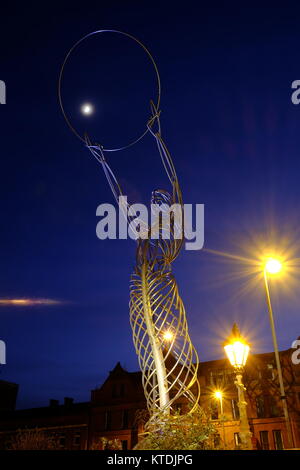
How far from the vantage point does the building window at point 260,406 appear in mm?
38844

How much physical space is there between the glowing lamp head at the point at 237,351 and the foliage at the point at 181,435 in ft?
9.01

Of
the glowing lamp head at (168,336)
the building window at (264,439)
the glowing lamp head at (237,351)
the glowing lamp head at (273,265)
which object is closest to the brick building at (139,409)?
the building window at (264,439)

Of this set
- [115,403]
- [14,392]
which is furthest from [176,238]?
[14,392]

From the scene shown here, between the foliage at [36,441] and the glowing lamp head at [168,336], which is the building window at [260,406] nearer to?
the foliage at [36,441]

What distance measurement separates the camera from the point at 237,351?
10.3m

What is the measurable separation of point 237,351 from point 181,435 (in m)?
3.94

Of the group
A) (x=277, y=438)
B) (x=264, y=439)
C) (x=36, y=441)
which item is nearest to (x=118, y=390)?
(x=36, y=441)

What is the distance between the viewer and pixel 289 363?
40375 mm

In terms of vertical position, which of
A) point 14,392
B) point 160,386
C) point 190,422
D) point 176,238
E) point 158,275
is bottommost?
point 190,422

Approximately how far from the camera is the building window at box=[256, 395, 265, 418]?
127 ft

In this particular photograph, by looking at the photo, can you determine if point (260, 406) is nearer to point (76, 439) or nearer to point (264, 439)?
point (264, 439)

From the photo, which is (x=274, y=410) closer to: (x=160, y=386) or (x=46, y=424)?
(x=46, y=424)
